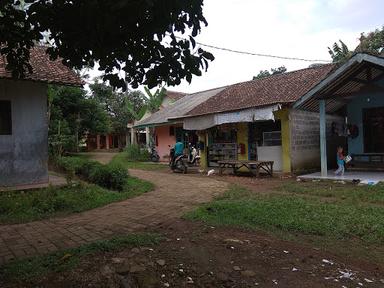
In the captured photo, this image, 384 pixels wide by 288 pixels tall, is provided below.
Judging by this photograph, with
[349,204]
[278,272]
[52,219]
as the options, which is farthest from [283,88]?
[278,272]

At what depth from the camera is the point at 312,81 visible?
15461 mm

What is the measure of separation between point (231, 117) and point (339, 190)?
618 centimetres

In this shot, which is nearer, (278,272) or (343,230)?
(278,272)

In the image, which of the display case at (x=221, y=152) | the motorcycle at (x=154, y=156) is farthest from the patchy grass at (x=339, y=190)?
the motorcycle at (x=154, y=156)

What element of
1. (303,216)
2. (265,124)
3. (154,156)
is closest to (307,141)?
(265,124)

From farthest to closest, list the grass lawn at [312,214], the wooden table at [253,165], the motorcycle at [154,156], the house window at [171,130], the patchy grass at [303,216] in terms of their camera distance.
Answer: the motorcycle at [154,156], the house window at [171,130], the wooden table at [253,165], the patchy grass at [303,216], the grass lawn at [312,214]

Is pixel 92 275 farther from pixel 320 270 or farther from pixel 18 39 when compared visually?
pixel 18 39

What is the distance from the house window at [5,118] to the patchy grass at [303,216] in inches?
249

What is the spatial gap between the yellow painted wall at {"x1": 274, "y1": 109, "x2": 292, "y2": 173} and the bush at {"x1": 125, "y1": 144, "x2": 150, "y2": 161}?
1372cm

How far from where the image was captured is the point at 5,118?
34.9ft

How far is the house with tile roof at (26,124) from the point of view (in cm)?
1053

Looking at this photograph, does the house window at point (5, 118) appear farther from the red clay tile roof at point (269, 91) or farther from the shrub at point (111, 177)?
the red clay tile roof at point (269, 91)

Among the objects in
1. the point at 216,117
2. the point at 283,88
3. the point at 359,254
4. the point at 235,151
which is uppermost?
the point at 283,88

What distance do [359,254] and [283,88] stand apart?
11.6 m
